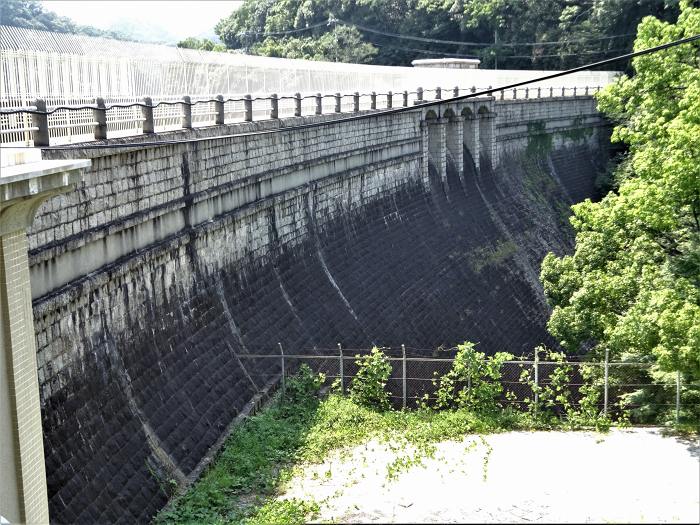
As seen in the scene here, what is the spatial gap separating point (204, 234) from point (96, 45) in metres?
5.37

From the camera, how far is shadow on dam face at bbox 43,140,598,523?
501 inches

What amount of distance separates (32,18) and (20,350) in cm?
10290

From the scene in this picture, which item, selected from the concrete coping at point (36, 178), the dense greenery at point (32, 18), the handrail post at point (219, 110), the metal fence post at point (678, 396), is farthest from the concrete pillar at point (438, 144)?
the dense greenery at point (32, 18)

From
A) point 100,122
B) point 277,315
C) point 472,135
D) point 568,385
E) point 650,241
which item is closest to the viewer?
point 100,122

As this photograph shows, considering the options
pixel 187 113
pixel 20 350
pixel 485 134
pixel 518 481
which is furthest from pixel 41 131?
pixel 485 134

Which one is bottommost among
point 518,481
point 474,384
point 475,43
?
point 518,481

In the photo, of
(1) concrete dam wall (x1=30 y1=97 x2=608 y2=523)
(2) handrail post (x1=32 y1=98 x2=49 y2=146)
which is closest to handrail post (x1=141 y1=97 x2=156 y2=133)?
(1) concrete dam wall (x1=30 y1=97 x2=608 y2=523)

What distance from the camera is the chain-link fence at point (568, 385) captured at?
1762 centimetres

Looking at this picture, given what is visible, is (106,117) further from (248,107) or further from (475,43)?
(475,43)

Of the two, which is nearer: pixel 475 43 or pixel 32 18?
pixel 475 43

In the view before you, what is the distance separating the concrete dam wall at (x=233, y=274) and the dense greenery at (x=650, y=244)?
524 centimetres

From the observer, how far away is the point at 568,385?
730 inches

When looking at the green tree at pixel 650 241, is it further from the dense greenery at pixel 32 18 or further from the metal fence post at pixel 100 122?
the dense greenery at pixel 32 18

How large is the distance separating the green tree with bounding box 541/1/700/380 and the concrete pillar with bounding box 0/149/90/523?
35.8 feet
